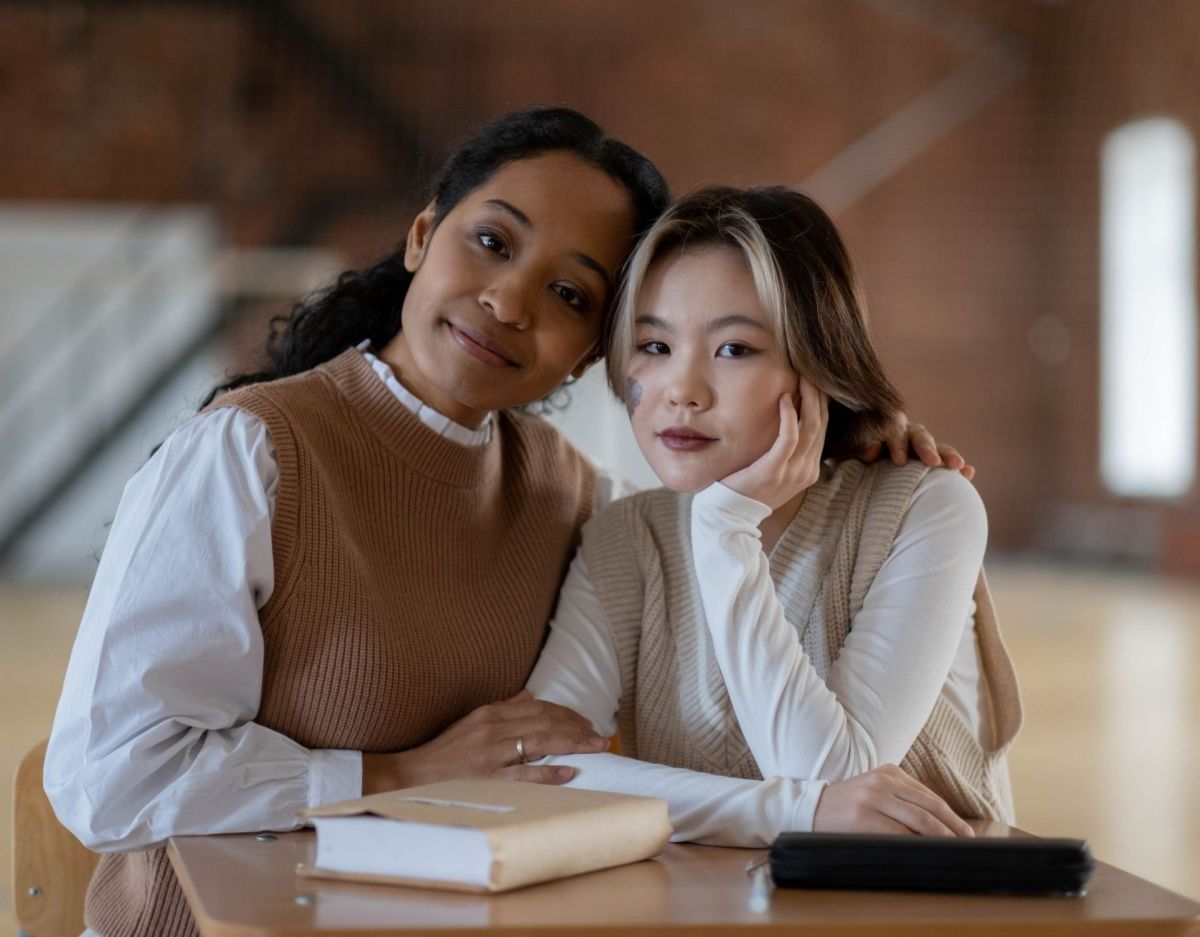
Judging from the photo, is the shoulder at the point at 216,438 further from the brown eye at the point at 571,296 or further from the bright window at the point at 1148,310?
the bright window at the point at 1148,310

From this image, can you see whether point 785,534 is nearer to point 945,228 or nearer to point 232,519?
point 232,519

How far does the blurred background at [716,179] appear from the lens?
936cm

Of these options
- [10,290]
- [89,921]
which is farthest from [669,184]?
[10,290]

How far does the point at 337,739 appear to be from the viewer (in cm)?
152

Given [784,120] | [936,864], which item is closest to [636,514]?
[936,864]

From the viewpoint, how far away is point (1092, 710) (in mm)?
5285

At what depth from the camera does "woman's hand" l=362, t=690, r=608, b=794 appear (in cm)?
147

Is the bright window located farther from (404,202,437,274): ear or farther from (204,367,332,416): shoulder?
(204,367,332,416): shoulder

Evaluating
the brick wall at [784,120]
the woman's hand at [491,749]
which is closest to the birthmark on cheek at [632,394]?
the woman's hand at [491,749]

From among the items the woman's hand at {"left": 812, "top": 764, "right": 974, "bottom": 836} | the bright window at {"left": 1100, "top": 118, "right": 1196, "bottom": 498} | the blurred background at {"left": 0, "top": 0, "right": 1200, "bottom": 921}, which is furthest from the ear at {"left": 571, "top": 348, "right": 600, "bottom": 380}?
the bright window at {"left": 1100, "top": 118, "right": 1196, "bottom": 498}

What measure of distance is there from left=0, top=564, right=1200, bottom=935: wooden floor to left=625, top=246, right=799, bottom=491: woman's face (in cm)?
110

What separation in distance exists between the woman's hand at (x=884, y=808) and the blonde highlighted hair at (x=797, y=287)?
1.45 ft

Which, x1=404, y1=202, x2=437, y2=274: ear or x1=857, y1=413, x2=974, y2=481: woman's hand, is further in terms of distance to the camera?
x1=404, y1=202, x2=437, y2=274: ear

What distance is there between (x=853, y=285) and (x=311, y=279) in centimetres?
837
